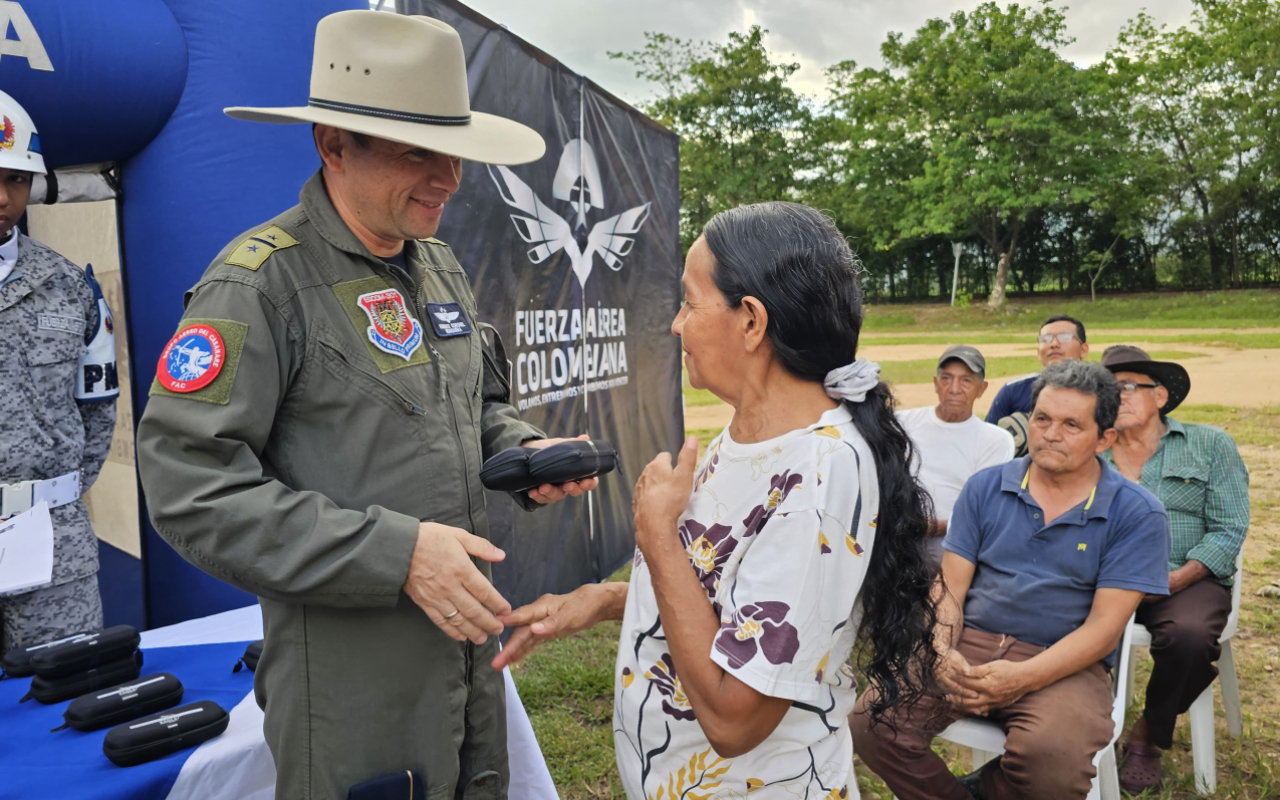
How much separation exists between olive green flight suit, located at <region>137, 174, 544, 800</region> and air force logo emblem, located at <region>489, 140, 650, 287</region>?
246 centimetres

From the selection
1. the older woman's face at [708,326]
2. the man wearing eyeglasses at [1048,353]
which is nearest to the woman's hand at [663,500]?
the older woman's face at [708,326]

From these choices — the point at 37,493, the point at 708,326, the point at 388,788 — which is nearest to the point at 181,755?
the point at 388,788

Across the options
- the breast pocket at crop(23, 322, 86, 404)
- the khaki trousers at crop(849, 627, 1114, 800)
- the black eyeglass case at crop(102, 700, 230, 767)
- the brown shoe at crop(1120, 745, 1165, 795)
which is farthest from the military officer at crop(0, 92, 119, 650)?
the brown shoe at crop(1120, 745, 1165, 795)

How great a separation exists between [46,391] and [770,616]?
2.21 metres

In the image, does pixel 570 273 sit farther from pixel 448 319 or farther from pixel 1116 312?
pixel 1116 312

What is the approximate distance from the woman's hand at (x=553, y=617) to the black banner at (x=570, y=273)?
2.16m

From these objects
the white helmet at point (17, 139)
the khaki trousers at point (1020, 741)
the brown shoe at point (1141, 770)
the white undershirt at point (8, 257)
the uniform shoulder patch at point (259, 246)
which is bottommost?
the brown shoe at point (1141, 770)

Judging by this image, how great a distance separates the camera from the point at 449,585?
4.40 feet

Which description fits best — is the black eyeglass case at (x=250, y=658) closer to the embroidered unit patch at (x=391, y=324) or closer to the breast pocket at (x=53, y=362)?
the breast pocket at (x=53, y=362)

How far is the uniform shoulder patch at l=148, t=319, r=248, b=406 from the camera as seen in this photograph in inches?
51.0

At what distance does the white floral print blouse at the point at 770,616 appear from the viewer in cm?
130

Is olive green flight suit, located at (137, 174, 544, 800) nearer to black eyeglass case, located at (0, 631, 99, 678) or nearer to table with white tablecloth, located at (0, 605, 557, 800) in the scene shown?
table with white tablecloth, located at (0, 605, 557, 800)

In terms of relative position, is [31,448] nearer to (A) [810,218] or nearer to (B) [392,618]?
(B) [392,618]

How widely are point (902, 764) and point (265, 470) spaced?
2111 millimetres
